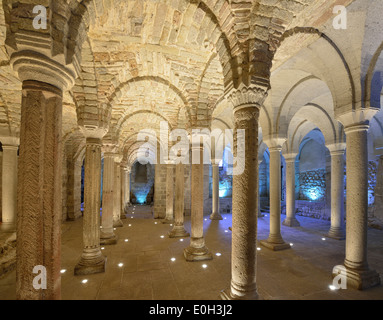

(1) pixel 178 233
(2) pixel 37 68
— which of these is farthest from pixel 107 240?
(2) pixel 37 68

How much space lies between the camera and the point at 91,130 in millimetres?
4859

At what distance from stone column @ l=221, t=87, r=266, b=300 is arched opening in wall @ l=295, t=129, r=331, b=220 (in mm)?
11422

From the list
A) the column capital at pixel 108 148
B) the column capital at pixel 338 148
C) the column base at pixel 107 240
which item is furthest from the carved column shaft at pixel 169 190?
the column capital at pixel 338 148

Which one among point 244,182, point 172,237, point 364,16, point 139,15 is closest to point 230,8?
point 139,15

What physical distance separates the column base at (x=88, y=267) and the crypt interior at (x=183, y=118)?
0.02 m

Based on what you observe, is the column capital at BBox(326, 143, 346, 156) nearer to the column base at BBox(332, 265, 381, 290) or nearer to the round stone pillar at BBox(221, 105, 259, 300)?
the column base at BBox(332, 265, 381, 290)

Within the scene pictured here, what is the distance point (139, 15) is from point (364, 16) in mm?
4014

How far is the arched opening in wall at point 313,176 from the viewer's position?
1269 cm

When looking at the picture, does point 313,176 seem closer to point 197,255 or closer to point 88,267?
point 197,255

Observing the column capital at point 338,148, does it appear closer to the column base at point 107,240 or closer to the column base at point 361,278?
the column base at point 361,278

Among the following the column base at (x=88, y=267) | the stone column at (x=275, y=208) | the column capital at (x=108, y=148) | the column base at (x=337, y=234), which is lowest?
the column base at (x=337, y=234)

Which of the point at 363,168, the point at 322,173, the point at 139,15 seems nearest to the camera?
the point at 139,15

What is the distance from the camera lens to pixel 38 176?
2076mm
